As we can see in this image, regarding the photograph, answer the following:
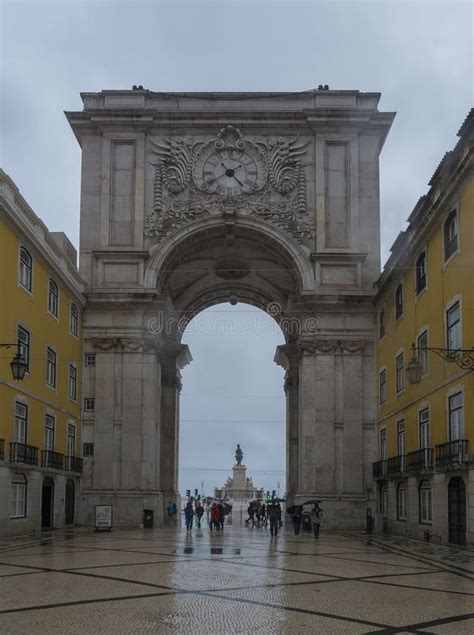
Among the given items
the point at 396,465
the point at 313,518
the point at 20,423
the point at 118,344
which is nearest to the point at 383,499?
the point at 396,465

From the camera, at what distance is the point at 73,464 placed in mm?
37438

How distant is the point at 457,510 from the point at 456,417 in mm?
2675

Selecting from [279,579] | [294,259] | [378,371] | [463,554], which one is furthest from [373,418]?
[279,579]

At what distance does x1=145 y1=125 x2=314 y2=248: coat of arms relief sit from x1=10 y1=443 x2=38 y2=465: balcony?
12812 mm

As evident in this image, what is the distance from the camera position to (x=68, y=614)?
11.6 metres

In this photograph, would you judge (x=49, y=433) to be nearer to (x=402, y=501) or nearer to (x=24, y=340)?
(x=24, y=340)

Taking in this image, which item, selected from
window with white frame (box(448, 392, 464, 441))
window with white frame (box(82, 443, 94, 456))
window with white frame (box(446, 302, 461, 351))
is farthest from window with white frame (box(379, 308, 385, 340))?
window with white frame (box(82, 443, 94, 456))

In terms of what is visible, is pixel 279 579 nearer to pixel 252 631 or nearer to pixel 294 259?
pixel 252 631

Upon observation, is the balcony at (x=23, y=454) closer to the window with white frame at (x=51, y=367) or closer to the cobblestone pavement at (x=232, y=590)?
the window with white frame at (x=51, y=367)

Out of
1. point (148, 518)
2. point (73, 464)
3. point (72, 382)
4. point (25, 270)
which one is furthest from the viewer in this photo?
point (72, 382)

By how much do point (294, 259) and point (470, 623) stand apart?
29526mm

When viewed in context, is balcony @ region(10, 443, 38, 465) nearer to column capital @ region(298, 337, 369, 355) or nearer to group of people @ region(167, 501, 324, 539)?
group of people @ region(167, 501, 324, 539)

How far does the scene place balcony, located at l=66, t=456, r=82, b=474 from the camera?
120ft

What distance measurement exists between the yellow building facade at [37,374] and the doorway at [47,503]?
0.04m
